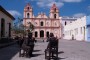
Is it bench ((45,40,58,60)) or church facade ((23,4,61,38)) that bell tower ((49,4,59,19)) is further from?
bench ((45,40,58,60))

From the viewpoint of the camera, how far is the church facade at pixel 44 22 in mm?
89312

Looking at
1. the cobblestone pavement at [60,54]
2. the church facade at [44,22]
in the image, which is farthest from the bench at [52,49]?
the church facade at [44,22]

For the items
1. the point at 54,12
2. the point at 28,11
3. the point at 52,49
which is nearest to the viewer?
the point at 52,49

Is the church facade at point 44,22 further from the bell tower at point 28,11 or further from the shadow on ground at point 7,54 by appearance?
the shadow on ground at point 7,54

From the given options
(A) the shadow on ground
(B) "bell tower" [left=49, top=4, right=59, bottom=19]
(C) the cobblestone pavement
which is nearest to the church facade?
(B) "bell tower" [left=49, top=4, right=59, bottom=19]

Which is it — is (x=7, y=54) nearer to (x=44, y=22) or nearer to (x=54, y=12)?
(x=44, y=22)

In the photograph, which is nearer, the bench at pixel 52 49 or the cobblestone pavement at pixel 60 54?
the bench at pixel 52 49

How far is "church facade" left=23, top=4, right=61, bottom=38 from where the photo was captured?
89.3m

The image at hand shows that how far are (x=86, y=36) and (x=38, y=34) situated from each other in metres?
42.3

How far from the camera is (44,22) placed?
90000 millimetres

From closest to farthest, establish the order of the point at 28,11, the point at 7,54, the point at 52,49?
the point at 52,49
the point at 7,54
the point at 28,11

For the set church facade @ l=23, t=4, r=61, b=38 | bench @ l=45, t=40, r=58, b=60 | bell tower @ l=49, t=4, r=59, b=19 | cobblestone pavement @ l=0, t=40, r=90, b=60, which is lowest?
cobblestone pavement @ l=0, t=40, r=90, b=60

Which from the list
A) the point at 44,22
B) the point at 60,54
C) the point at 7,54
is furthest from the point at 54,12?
the point at 7,54

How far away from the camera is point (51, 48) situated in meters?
12.7
